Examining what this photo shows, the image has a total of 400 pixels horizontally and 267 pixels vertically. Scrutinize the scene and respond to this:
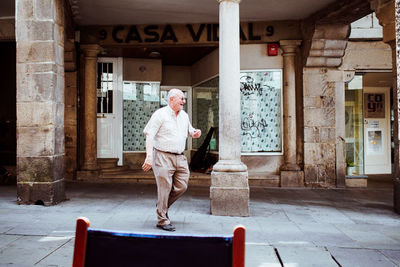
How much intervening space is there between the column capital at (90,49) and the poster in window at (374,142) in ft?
31.5

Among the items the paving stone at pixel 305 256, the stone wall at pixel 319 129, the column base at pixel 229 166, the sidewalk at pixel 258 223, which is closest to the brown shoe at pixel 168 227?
the sidewalk at pixel 258 223

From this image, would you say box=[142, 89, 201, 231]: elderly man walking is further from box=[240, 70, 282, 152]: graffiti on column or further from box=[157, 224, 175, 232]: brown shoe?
box=[240, 70, 282, 152]: graffiti on column

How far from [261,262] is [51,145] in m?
4.38

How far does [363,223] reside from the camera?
5227 millimetres

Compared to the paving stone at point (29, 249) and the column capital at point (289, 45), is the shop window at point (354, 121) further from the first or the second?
the paving stone at point (29, 249)

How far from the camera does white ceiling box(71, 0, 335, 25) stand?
25.3 feet

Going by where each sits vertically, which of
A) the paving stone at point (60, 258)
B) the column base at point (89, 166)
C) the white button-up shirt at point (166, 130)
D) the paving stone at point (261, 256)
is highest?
the white button-up shirt at point (166, 130)

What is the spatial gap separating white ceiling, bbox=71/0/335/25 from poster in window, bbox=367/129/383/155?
615cm

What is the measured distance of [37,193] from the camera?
624cm

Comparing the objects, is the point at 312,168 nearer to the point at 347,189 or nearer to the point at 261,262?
the point at 347,189

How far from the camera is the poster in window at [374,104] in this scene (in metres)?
12.8

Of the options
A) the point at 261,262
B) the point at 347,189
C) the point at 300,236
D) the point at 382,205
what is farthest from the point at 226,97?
the point at 347,189

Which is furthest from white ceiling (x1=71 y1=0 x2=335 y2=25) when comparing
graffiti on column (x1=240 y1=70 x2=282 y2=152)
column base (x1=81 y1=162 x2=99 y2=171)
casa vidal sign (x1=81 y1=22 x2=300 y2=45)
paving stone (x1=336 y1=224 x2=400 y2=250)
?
paving stone (x1=336 y1=224 x2=400 y2=250)

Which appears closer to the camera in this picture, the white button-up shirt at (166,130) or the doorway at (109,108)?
the white button-up shirt at (166,130)
